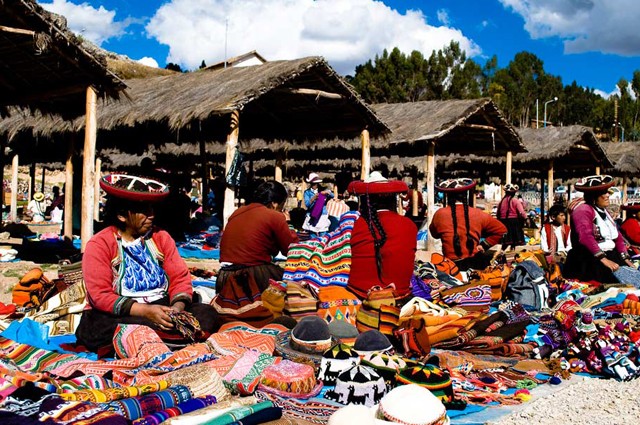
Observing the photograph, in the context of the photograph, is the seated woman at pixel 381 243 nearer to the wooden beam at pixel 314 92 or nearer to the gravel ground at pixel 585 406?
the gravel ground at pixel 585 406

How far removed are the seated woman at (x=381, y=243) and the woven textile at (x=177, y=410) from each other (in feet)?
6.99

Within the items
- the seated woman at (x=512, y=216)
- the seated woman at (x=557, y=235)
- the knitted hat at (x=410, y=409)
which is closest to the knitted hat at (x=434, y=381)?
the knitted hat at (x=410, y=409)

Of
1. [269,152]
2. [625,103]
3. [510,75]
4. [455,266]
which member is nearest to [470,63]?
[510,75]

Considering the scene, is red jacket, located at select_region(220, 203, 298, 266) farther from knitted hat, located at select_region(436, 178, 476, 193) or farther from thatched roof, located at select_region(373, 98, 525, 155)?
thatched roof, located at select_region(373, 98, 525, 155)

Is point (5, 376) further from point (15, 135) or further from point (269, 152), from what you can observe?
point (269, 152)

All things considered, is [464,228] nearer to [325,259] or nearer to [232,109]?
[325,259]

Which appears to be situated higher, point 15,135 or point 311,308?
point 15,135

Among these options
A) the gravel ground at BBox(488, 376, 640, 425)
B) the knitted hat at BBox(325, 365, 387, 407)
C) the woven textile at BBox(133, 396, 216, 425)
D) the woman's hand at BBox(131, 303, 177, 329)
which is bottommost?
the gravel ground at BBox(488, 376, 640, 425)

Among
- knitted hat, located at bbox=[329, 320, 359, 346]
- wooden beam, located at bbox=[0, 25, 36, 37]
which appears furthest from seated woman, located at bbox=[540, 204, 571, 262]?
wooden beam, located at bbox=[0, 25, 36, 37]

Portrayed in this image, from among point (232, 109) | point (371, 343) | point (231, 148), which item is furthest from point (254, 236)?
point (231, 148)

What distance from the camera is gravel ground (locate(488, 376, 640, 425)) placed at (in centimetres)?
351

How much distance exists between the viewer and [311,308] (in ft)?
15.8

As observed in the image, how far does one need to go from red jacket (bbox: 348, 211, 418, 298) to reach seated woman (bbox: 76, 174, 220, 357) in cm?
135

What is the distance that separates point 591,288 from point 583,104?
6395cm
